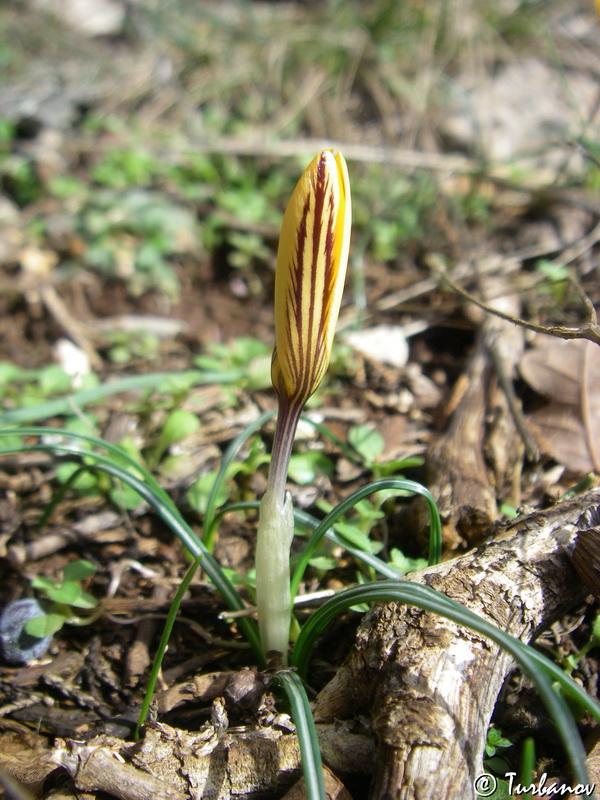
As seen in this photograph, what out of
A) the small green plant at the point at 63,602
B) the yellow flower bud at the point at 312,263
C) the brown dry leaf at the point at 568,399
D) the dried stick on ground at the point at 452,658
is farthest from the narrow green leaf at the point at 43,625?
the brown dry leaf at the point at 568,399

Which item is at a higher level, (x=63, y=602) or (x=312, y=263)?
(x=312, y=263)

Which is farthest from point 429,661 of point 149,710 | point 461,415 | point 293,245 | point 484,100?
point 484,100

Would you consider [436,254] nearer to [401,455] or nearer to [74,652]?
[401,455]

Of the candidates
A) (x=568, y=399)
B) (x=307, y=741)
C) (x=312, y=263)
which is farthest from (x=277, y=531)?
(x=568, y=399)

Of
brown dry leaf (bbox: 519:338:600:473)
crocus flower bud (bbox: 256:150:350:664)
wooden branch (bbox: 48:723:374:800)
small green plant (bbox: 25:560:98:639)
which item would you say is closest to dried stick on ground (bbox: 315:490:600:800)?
wooden branch (bbox: 48:723:374:800)

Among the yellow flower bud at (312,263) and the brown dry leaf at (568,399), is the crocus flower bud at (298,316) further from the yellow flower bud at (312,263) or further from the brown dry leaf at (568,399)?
the brown dry leaf at (568,399)

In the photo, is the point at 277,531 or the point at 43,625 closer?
the point at 277,531

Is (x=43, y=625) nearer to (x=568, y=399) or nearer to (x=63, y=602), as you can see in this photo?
(x=63, y=602)
